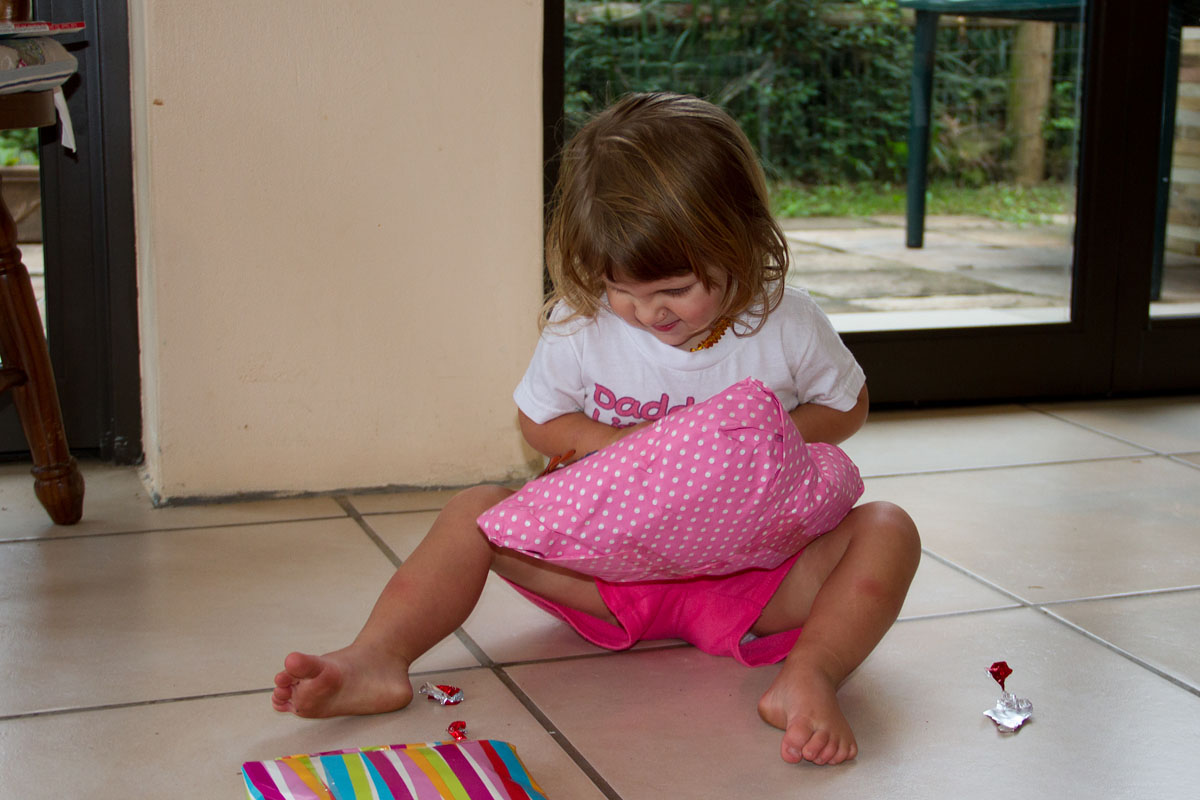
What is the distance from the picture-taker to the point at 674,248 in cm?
→ 103

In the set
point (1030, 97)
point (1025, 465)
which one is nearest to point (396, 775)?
point (1025, 465)

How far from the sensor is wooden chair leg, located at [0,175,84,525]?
4.55ft

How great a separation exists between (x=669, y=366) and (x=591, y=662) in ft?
0.89

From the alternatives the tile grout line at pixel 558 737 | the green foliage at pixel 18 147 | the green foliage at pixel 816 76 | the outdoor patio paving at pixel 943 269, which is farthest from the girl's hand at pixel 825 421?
→ the green foliage at pixel 18 147

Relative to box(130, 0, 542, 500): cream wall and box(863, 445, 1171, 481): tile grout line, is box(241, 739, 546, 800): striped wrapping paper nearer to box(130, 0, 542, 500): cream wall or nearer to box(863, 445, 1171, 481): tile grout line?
box(130, 0, 542, 500): cream wall

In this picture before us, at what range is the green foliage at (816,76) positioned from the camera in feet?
6.13

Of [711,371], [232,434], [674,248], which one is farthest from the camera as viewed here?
[232,434]

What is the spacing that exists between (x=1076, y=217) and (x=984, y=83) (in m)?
0.26

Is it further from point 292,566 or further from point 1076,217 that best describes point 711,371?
point 1076,217

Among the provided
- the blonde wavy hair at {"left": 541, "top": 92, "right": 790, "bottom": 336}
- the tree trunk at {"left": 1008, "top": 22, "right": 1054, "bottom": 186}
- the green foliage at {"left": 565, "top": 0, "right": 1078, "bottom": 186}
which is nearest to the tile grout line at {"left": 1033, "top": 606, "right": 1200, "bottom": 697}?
the blonde wavy hair at {"left": 541, "top": 92, "right": 790, "bottom": 336}

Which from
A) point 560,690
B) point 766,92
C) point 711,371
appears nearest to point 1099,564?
point 711,371

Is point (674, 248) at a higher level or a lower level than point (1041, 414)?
higher

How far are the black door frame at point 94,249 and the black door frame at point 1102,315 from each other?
106 cm

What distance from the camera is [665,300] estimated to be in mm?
1054
